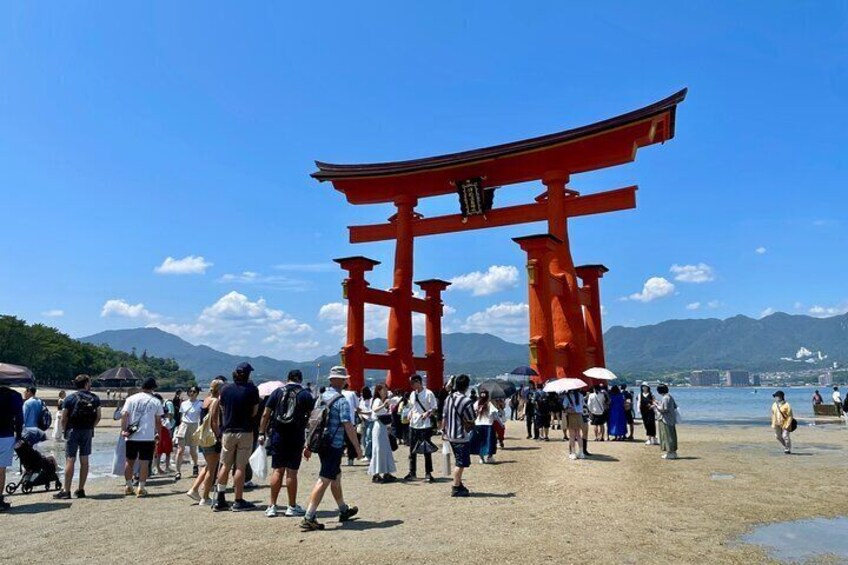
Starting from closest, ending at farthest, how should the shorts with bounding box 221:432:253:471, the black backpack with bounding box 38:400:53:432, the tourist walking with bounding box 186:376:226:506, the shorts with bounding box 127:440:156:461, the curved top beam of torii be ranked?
the shorts with bounding box 221:432:253:471, the tourist walking with bounding box 186:376:226:506, the shorts with bounding box 127:440:156:461, the black backpack with bounding box 38:400:53:432, the curved top beam of torii

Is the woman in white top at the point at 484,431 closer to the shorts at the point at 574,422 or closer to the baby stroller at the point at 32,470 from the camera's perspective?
the shorts at the point at 574,422

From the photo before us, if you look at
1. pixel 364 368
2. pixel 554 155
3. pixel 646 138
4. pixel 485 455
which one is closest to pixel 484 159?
pixel 554 155

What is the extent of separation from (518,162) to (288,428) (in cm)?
1897

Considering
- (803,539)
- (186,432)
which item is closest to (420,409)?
(186,432)

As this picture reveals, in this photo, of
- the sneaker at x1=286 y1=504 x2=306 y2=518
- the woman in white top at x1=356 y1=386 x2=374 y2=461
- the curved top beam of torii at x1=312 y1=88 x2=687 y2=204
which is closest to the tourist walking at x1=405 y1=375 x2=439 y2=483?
the woman in white top at x1=356 y1=386 x2=374 y2=461

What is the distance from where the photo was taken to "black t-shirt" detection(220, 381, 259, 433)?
23.9ft

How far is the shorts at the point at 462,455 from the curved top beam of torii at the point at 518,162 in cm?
1612

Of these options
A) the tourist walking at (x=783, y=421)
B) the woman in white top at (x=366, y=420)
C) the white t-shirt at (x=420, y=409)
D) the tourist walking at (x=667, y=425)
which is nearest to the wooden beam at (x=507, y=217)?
the tourist walking at (x=783, y=421)

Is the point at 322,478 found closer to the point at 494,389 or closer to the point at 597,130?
the point at 494,389

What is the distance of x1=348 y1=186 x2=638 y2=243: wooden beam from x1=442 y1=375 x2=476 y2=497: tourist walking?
1641 centimetres

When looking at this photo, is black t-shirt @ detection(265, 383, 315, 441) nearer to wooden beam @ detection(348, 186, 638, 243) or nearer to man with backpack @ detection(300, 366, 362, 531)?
man with backpack @ detection(300, 366, 362, 531)

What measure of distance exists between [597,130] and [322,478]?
720 inches

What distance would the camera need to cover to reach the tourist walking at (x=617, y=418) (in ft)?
53.6

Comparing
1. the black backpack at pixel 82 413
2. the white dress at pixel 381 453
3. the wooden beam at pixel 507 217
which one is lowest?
the white dress at pixel 381 453
